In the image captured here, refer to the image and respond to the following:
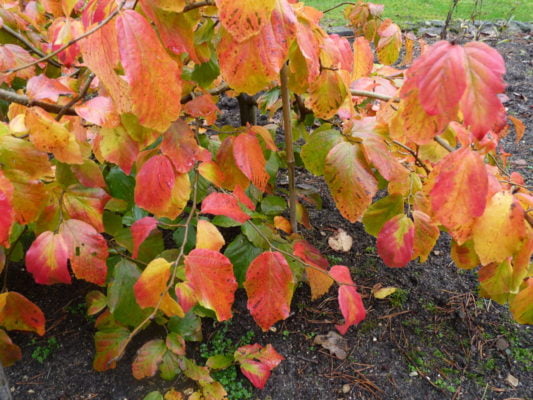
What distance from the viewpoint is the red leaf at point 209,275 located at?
2.50 feet

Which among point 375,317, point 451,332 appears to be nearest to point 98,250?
point 375,317

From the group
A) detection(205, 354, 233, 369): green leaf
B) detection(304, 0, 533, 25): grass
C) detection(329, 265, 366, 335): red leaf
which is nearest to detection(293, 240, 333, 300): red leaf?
detection(329, 265, 366, 335): red leaf

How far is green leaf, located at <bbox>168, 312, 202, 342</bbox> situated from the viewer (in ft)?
4.05

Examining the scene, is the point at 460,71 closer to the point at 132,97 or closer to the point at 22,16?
the point at 132,97

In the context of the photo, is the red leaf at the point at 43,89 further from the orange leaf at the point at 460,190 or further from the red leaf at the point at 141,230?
the orange leaf at the point at 460,190

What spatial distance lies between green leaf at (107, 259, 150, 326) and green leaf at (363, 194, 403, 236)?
0.62m

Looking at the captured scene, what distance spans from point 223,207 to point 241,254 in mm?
401

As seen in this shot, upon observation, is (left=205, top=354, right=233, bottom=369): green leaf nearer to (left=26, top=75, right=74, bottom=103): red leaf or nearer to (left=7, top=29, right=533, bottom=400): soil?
(left=7, top=29, right=533, bottom=400): soil

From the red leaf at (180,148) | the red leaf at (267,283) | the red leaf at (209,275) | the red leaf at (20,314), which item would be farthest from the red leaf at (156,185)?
the red leaf at (20,314)

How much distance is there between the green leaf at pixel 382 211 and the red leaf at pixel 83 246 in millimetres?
640

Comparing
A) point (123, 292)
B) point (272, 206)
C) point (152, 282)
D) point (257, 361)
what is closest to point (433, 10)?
point (272, 206)

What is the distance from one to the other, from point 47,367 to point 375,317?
103 cm

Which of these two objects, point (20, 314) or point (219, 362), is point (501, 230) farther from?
point (20, 314)

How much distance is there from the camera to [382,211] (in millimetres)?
1069
